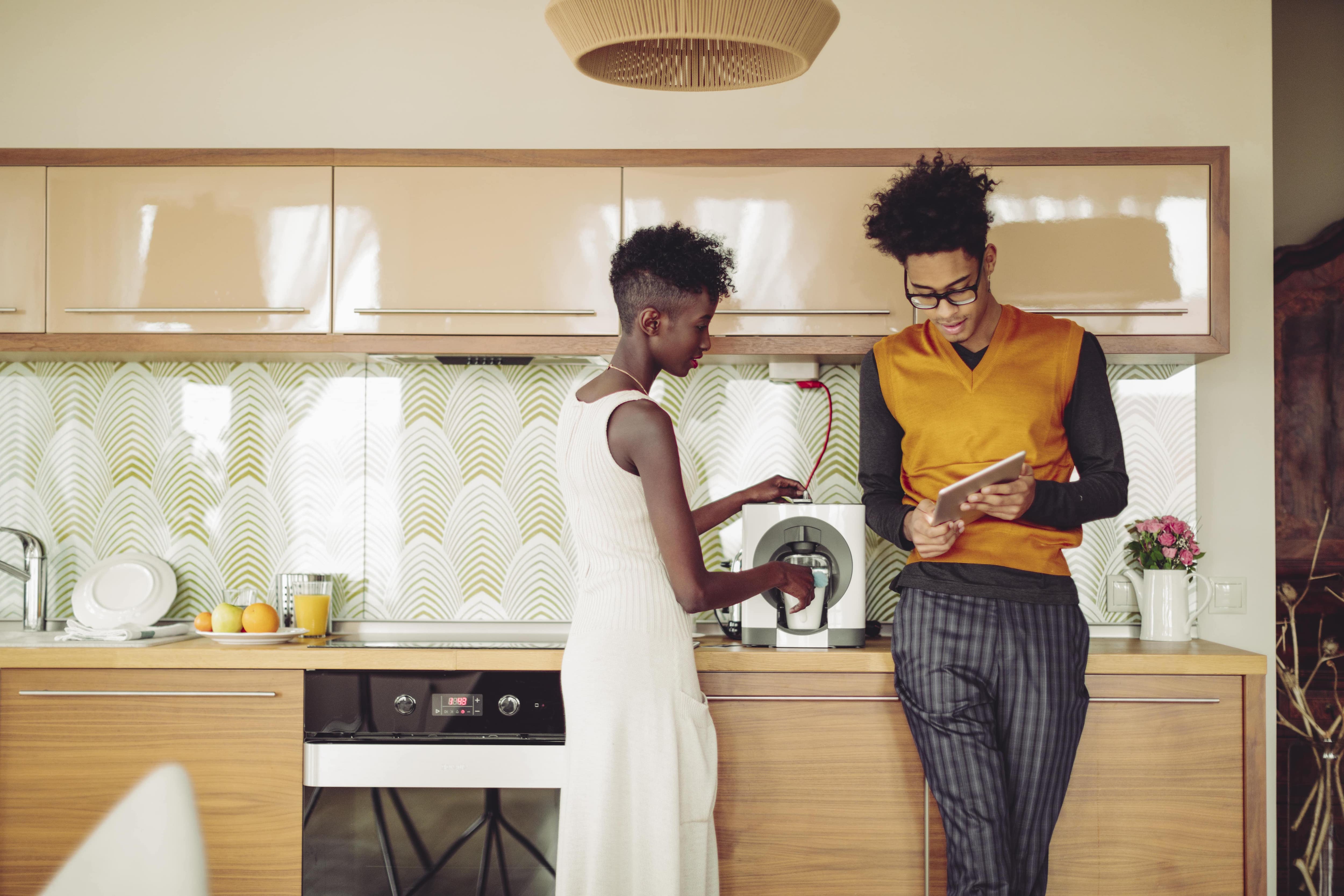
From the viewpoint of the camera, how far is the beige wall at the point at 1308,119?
9.34 ft

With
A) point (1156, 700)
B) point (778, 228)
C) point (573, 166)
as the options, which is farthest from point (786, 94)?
point (1156, 700)

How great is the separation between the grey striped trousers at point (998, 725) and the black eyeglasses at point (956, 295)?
508 millimetres

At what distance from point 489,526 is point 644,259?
121cm

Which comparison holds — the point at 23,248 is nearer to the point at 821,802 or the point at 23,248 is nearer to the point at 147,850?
the point at 147,850

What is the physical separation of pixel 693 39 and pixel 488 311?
3.25 feet

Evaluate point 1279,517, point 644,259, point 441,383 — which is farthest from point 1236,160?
point 441,383

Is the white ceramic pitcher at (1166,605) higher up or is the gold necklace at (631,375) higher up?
the gold necklace at (631,375)

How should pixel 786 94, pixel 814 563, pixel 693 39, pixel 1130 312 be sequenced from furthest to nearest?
1. pixel 786 94
2. pixel 1130 312
3. pixel 814 563
4. pixel 693 39

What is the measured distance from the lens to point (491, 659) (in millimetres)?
2115

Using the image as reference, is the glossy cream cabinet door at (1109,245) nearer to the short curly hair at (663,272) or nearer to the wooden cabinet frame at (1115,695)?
the wooden cabinet frame at (1115,695)

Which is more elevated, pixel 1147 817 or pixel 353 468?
pixel 353 468

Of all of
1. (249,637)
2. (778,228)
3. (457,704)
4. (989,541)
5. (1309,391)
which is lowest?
(457,704)

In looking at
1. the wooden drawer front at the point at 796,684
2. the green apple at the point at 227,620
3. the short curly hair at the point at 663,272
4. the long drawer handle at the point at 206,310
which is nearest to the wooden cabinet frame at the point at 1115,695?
the wooden drawer front at the point at 796,684

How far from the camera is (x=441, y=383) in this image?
268 cm
